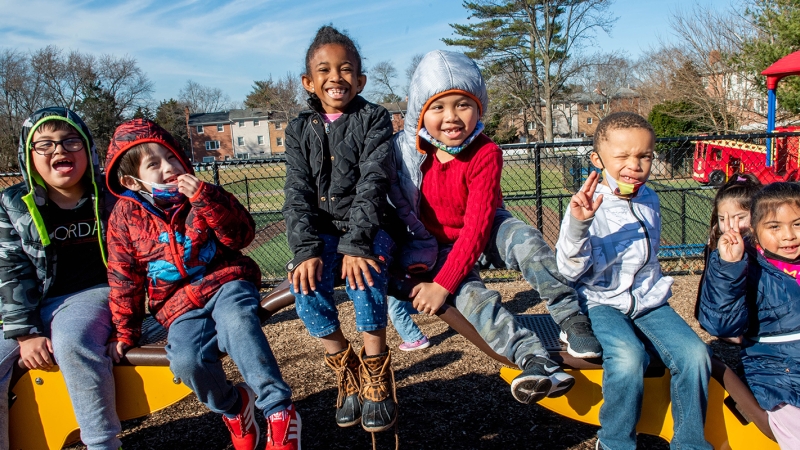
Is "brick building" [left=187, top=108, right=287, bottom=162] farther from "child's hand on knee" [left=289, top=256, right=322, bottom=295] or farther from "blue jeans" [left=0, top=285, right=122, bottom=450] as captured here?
"child's hand on knee" [left=289, top=256, right=322, bottom=295]

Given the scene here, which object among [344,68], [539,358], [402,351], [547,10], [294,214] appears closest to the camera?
[539,358]

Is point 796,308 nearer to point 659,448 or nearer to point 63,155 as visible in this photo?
point 659,448

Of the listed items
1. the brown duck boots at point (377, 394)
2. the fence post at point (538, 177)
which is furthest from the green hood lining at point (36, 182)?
the fence post at point (538, 177)

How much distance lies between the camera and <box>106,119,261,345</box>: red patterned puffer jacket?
92.4 inches

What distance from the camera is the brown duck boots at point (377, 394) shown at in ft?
6.86

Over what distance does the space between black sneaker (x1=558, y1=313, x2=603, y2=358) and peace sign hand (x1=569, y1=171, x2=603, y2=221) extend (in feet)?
1.42

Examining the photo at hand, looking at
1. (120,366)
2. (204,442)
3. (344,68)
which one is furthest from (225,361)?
(344,68)

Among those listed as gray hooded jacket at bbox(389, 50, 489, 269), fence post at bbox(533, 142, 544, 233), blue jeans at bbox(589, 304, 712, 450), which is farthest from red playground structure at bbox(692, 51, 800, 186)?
gray hooded jacket at bbox(389, 50, 489, 269)

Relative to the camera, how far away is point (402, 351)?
12.9 feet

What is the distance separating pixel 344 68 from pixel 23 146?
1544 mm

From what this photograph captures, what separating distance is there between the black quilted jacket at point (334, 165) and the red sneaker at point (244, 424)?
2.51ft

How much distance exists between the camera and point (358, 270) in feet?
7.05

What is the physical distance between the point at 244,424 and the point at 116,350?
634mm

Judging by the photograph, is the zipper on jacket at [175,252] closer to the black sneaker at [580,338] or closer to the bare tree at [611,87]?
the black sneaker at [580,338]
